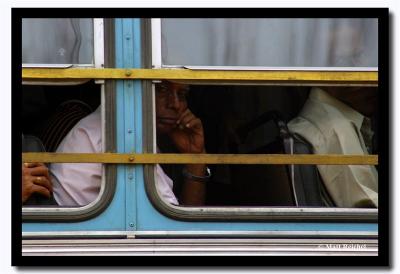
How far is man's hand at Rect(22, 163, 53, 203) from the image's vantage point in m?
3.81

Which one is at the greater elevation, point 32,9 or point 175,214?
point 32,9

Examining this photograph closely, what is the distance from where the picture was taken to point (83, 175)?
3.82m

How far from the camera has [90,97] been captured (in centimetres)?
397

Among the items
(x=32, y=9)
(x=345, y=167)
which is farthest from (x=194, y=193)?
(x=32, y=9)

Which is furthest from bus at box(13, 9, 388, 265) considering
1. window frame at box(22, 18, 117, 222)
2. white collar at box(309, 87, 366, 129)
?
white collar at box(309, 87, 366, 129)

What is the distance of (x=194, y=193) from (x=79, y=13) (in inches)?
26.1

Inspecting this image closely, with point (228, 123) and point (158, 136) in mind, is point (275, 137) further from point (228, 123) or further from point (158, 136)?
point (158, 136)

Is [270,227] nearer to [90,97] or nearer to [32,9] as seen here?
[90,97]

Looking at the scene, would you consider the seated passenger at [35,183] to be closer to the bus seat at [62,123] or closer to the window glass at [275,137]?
the bus seat at [62,123]

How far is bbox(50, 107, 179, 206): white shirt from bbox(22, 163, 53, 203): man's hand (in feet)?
0.12

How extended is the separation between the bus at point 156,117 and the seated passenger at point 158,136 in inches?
0.7

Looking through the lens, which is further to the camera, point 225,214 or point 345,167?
point 345,167

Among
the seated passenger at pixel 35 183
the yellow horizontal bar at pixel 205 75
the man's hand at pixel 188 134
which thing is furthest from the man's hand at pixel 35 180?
the man's hand at pixel 188 134

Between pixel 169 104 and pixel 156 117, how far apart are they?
0.21 feet
